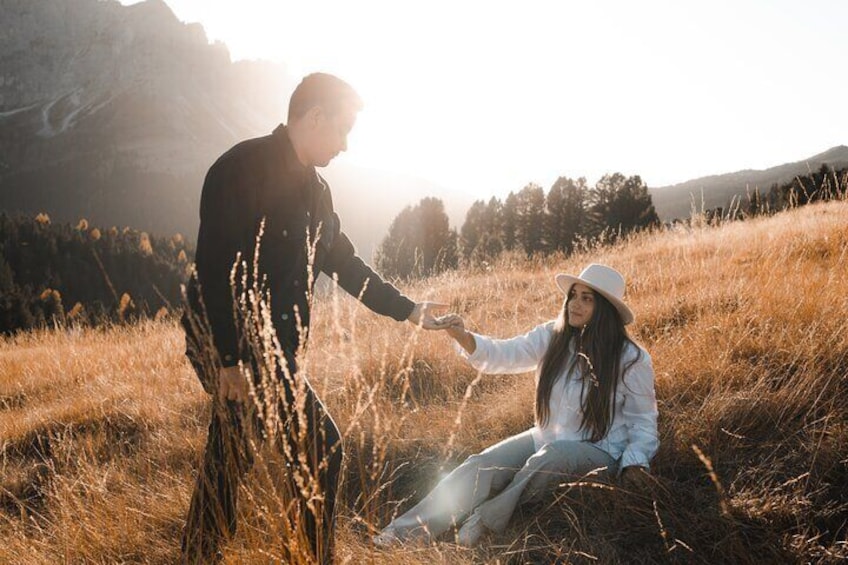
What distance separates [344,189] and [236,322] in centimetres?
14944

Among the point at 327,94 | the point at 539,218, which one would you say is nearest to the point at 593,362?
the point at 327,94

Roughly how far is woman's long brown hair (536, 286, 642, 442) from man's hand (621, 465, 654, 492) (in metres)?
0.25

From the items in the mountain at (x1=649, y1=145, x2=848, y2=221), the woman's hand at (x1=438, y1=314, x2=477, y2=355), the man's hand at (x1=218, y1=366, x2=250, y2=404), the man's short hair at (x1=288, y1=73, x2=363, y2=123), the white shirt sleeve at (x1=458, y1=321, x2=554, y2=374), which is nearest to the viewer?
the man's hand at (x1=218, y1=366, x2=250, y2=404)

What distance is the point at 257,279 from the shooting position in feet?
7.06

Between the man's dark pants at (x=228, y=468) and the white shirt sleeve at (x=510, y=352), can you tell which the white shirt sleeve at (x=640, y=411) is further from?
the man's dark pants at (x=228, y=468)

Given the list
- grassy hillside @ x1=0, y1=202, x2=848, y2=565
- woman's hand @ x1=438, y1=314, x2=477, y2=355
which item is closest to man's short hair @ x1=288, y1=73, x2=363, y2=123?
grassy hillside @ x1=0, y1=202, x2=848, y2=565

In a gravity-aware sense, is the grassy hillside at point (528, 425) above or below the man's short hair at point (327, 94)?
below

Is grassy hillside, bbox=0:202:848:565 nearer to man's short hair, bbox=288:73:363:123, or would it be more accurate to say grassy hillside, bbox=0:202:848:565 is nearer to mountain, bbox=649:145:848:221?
man's short hair, bbox=288:73:363:123

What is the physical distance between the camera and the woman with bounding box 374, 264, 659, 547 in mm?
2584

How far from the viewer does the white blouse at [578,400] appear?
2627 millimetres

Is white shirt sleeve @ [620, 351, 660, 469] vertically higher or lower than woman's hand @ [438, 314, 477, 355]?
lower

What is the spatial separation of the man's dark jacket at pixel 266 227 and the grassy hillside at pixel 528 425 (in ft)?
1.08

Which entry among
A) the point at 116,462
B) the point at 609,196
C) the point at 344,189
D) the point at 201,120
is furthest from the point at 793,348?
the point at 201,120

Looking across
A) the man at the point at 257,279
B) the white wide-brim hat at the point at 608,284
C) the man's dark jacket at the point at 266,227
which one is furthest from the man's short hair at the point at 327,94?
the white wide-brim hat at the point at 608,284
